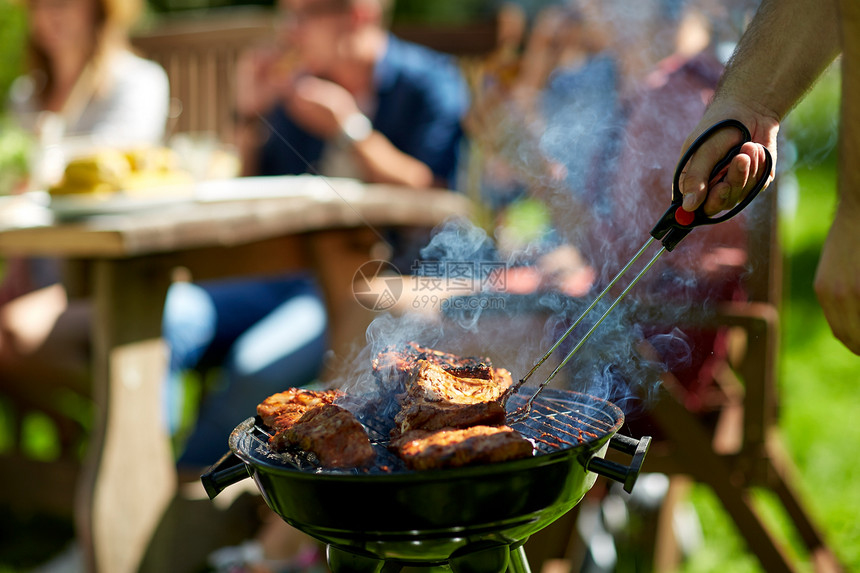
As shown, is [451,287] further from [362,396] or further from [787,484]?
[787,484]

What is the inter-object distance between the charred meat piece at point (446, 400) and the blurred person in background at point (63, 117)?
6.22 ft

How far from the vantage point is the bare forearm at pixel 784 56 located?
1.38 m

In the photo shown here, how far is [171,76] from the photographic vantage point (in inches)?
182

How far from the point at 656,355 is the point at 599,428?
3.03 feet

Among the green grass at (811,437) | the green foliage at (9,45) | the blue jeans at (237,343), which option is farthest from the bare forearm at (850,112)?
the green foliage at (9,45)

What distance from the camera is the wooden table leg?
2.16 meters

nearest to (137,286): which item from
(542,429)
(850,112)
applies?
(542,429)

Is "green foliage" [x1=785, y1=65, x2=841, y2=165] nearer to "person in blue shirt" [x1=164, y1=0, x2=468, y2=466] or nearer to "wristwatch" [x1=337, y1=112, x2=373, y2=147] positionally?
"person in blue shirt" [x1=164, y1=0, x2=468, y2=466]

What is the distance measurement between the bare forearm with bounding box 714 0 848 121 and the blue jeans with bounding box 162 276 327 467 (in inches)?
75.1

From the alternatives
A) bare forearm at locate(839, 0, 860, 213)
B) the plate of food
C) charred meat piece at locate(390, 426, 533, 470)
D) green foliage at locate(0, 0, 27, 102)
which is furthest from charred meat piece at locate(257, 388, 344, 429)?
green foliage at locate(0, 0, 27, 102)

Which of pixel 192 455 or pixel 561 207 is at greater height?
pixel 561 207

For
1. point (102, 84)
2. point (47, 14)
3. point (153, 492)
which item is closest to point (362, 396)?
point (153, 492)

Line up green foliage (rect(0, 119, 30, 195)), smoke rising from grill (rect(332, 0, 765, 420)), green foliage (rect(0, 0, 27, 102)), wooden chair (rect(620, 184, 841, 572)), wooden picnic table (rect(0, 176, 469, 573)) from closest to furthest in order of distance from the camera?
smoke rising from grill (rect(332, 0, 765, 420))
wooden chair (rect(620, 184, 841, 572))
wooden picnic table (rect(0, 176, 469, 573))
green foliage (rect(0, 119, 30, 195))
green foliage (rect(0, 0, 27, 102))

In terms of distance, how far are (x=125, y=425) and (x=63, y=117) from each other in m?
2.03
